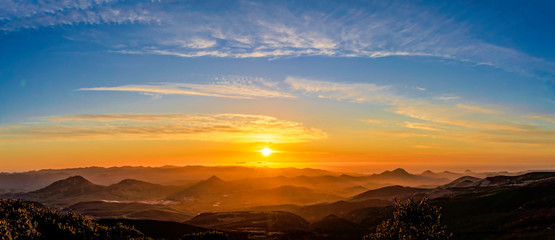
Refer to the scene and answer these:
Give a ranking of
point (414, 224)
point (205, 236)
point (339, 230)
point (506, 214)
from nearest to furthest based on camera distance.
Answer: point (414, 224) < point (205, 236) < point (506, 214) < point (339, 230)

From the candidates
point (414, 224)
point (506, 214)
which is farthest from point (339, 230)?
point (414, 224)

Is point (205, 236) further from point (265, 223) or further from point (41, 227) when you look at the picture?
point (265, 223)

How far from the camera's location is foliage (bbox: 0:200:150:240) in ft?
132

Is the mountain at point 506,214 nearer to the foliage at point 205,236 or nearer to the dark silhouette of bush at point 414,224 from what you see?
the dark silhouette of bush at point 414,224

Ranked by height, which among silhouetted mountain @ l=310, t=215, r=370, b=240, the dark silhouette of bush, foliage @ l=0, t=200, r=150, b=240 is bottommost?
silhouetted mountain @ l=310, t=215, r=370, b=240

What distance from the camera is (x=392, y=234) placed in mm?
59875

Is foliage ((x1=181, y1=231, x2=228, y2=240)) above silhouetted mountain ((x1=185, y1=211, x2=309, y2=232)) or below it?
above

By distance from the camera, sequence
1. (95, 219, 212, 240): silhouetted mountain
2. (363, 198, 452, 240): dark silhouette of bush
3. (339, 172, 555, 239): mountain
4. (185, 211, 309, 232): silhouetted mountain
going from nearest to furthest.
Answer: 1. (363, 198, 452, 240): dark silhouette of bush
2. (339, 172, 555, 239): mountain
3. (95, 219, 212, 240): silhouetted mountain
4. (185, 211, 309, 232): silhouetted mountain

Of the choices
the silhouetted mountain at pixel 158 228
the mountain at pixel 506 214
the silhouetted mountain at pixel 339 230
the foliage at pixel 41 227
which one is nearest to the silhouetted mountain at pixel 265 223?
the silhouetted mountain at pixel 339 230

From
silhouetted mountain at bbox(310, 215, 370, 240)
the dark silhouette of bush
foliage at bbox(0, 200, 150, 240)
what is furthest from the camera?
silhouetted mountain at bbox(310, 215, 370, 240)

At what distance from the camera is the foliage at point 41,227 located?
4012cm

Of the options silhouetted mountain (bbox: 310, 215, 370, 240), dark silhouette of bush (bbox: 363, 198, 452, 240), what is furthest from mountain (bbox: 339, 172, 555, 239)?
dark silhouette of bush (bbox: 363, 198, 452, 240)

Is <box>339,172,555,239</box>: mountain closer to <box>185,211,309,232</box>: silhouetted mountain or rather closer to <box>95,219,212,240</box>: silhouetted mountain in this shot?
<box>185,211,309,232</box>: silhouetted mountain

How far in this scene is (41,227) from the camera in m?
46.7
